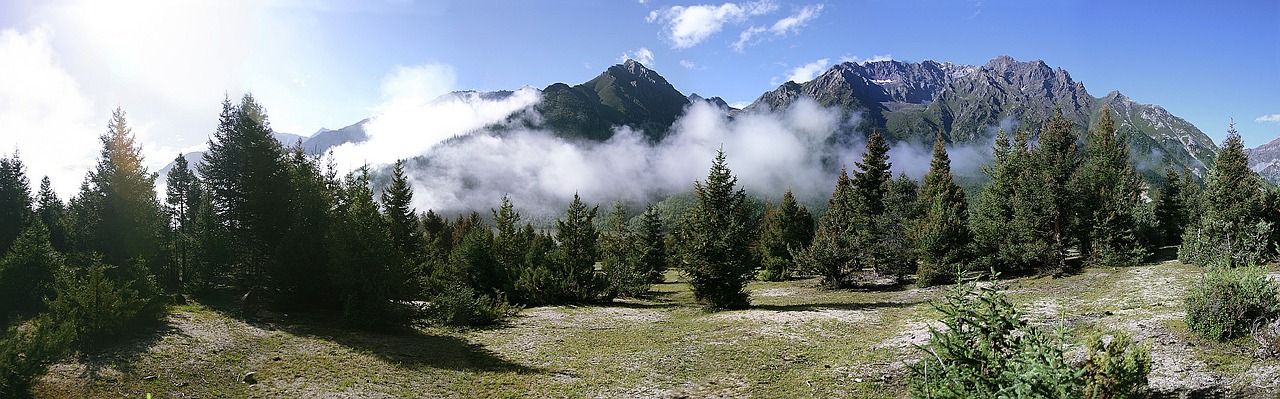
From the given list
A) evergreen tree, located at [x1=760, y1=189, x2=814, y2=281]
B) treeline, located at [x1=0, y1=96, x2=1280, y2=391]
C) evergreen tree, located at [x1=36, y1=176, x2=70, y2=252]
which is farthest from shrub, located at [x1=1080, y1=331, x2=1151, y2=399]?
evergreen tree, located at [x1=36, y1=176, x2=70, y2=252]

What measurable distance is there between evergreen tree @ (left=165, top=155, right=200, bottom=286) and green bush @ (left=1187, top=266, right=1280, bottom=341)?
48.2m

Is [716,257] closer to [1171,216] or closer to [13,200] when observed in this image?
[1171,216]

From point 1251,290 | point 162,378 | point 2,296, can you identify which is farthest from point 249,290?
point 1251,290

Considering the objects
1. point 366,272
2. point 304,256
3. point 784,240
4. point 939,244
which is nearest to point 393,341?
point 366,272

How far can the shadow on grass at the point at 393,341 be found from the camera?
1656 centimetres

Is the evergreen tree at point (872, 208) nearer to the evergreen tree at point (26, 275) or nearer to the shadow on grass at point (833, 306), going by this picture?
the shadow on grass at point (833, 306)

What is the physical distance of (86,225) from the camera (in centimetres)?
2864

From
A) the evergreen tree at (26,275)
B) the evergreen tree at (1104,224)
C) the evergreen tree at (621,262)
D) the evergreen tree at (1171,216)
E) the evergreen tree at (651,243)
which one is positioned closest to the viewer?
the evergreen tree at (26,275)

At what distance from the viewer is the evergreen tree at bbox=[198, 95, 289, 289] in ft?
88.2

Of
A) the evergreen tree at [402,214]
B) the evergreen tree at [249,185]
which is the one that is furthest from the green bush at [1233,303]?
the evergreen tree at [402,214]

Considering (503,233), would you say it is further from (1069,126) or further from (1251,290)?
(1069,126)

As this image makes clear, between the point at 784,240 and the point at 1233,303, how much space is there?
37.6 m

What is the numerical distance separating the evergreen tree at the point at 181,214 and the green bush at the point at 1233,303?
Answer: 1897 inches

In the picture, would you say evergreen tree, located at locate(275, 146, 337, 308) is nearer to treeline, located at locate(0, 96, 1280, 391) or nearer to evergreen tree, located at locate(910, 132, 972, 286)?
treeline, located at locate(0, 96, 1280, 391)
